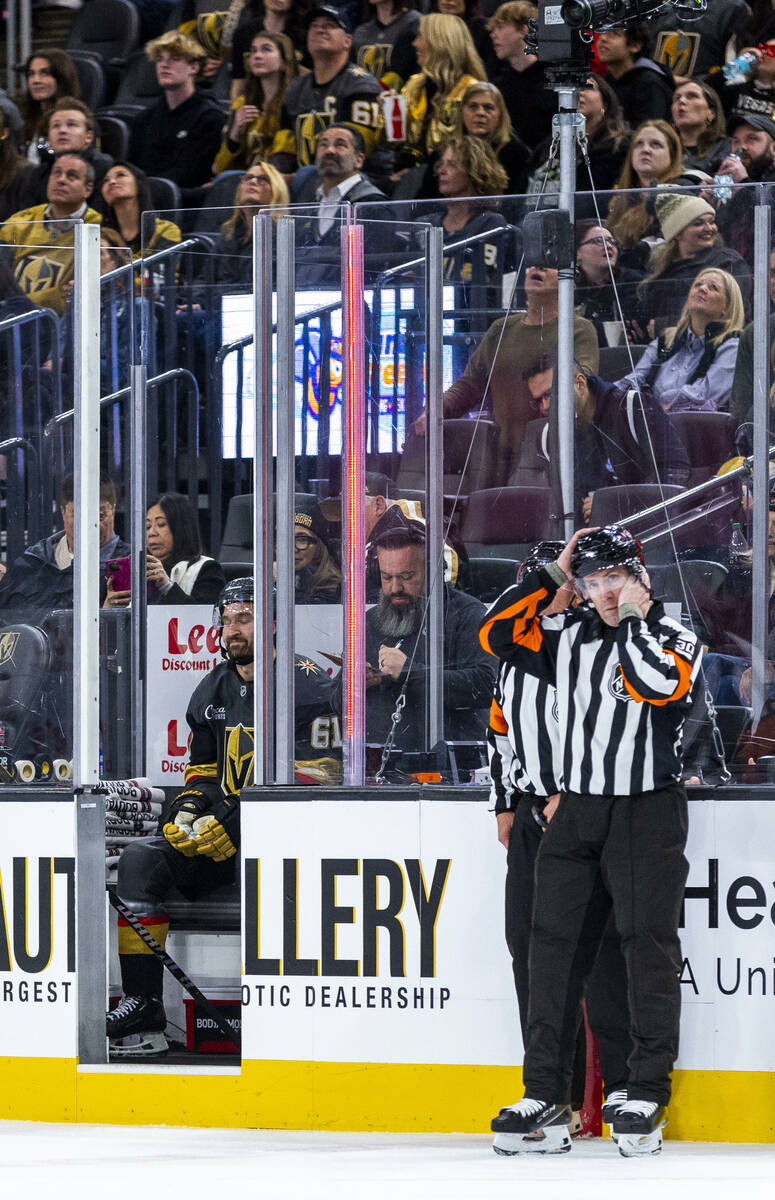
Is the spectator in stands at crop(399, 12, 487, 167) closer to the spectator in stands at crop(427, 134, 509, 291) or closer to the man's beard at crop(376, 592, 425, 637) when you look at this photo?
the spectator in stands at crop(427, 134, 509, 291)

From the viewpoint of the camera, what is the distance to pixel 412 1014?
4.81m

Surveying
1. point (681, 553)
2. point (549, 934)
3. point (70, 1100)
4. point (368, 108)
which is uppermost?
Answer: point (368, 108)

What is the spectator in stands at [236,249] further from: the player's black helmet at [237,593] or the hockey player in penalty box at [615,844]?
the hockey player in penalty box at [615,844]

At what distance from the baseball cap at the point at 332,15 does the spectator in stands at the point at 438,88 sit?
634 mm

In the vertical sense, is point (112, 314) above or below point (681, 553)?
above

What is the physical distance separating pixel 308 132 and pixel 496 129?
1.11 metres

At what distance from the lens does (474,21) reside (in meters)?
8.80

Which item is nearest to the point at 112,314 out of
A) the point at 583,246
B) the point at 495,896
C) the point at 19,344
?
the point at 19,344

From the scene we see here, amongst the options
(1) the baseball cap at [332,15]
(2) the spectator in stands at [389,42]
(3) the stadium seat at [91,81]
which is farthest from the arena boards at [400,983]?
(3) the stadium seat at [91,81]

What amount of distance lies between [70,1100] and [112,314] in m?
2.51

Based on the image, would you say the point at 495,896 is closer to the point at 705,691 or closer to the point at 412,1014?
the point at 412,1014

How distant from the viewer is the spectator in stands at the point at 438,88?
8086 millimetres

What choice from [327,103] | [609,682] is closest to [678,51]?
[327,103]

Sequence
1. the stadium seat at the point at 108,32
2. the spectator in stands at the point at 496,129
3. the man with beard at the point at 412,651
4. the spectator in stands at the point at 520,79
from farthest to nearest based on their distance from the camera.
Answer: the stadium seat at the point at 108,32 < the spectator in stands at the point at 520,79 < the spectator in stands at the point at 496,129 < the man with beard at the point at 412,651
